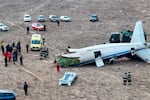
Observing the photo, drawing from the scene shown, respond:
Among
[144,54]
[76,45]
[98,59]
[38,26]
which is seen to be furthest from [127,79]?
[38,26]

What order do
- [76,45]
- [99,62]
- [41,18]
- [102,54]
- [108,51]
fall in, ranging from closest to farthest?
[99,62] → [102,54] → [108,51] → [76,45] → [41,18]

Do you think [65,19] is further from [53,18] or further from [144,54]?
[144,54]

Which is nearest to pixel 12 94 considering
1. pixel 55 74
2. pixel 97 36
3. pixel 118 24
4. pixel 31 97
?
pixel 31 97

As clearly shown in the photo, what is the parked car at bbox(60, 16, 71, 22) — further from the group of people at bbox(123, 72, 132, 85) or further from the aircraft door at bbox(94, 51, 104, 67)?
the group of people at bbox(123, 72, 132, 85)

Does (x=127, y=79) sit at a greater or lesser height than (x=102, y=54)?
lesser

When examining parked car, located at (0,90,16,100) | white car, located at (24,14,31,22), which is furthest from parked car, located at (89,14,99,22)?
parked car, located at (0,90,16,100)

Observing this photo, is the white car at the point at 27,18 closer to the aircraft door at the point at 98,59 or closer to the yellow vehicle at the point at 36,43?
the yellow vehicle at the point at 36,43
